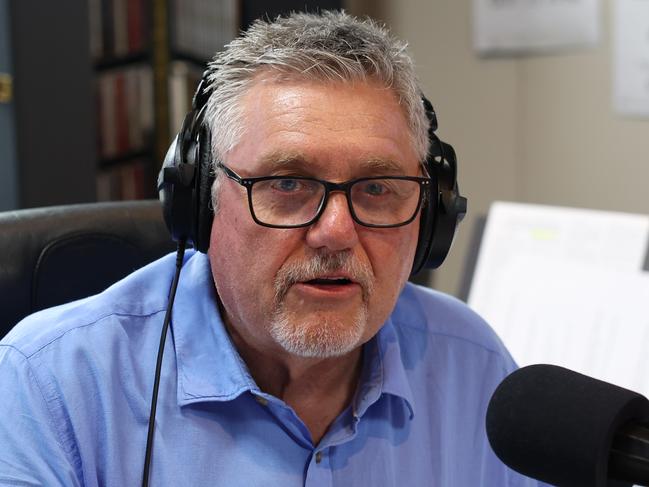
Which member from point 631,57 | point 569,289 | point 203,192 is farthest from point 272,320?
point 631,57

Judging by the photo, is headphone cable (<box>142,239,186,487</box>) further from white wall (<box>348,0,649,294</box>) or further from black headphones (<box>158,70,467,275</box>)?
white wall (<box>348,0,649,294</box>)

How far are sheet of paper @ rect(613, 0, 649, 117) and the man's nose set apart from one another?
4.54ft

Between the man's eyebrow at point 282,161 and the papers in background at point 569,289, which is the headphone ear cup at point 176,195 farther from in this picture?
the papers in background at point 569,289

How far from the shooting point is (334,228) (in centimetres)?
95

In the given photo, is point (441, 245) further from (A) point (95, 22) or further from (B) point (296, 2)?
(A) point (95, 22)

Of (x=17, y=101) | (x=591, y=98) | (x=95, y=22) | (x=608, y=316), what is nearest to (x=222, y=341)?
(x=608, y=316)

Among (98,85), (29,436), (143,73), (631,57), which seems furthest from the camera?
(143,73)

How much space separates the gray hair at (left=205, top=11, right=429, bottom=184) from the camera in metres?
0.99

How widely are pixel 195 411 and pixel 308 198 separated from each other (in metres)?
0.26

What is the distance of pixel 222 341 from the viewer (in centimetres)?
105

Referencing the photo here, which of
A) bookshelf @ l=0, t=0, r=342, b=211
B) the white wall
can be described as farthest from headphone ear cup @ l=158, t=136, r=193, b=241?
bookshelf @ l=0, t=0, r=342, b=211

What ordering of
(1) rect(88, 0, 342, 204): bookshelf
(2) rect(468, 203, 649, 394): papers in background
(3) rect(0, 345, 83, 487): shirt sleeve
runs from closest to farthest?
(3) rect(0, 345, 83, 487): shirt sleeve
(2) rect(468, 203, 649, 394): papers in background
(1) rect(88, 0, 342, 204): bookshelf

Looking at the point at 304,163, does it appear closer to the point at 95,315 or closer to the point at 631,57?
the point at 95,315

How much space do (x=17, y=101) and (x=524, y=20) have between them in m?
1.36
